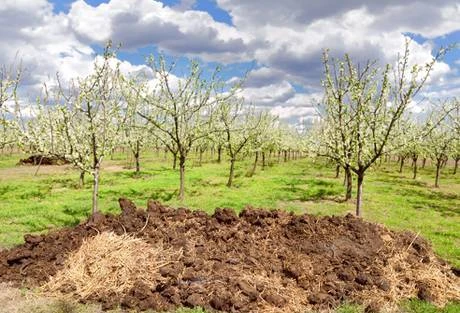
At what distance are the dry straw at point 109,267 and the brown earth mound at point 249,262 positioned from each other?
0.04 m

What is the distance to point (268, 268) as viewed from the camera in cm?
991

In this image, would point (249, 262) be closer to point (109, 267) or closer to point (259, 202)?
point (109, 267)

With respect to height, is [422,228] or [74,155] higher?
[74,155]

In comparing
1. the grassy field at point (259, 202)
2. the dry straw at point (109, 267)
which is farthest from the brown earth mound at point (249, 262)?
the grassy field at point (259, 202)

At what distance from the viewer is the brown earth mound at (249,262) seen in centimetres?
880

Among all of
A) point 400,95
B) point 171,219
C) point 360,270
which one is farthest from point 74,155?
point 400,95

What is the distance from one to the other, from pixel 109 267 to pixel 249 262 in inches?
133

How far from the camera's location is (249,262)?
10.0 metres

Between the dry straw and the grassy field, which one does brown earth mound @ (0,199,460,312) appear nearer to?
the dry straw

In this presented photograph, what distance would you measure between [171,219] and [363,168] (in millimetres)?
10776

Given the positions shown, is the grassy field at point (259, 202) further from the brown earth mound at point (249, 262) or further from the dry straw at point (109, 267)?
the dry straw at point (109, 267)

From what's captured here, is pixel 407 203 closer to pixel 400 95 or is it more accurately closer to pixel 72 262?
pixel 400 95

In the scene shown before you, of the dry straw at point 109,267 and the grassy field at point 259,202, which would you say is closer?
the dry straw at point 109,267

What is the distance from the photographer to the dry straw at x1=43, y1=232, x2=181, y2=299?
9.05 meters
